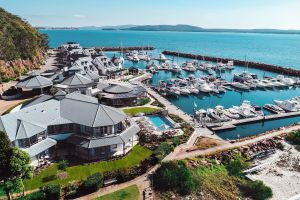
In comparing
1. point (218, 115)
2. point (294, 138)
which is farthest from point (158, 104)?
point (294, 138)

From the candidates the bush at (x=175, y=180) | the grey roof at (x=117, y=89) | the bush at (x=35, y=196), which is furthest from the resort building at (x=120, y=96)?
the bush at (x=35, y=196)

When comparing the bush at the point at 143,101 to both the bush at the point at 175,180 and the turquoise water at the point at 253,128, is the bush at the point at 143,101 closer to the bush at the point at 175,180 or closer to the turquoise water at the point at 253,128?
the turquoise water at the point at 253,128

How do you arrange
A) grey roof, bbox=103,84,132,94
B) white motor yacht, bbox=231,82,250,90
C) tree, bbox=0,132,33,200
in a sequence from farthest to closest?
white motor yacht, bbox=231,82,250,90 < grey roof, bbox=103,84,132,94 < tree, bbox=0,132,33,200

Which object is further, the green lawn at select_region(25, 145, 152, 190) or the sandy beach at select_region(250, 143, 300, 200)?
the sandy beach at select_region(250, 143, 300, 200)

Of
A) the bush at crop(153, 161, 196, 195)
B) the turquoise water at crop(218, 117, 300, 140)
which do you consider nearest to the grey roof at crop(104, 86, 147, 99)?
the turquoise water at crop(218, 117, 300, 140)

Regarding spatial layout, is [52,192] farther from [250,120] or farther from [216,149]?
[250,120]

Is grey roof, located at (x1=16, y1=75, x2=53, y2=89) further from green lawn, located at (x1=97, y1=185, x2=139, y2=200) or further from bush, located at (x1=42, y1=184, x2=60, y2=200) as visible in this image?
green lawn, located at (x1=97, y1=185, x2=139, y2=200)
